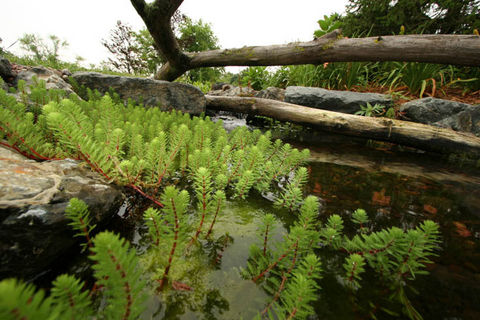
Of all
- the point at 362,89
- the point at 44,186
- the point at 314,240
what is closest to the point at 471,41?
the point at 362,89

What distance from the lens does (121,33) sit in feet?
84.7

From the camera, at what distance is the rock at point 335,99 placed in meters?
6.05

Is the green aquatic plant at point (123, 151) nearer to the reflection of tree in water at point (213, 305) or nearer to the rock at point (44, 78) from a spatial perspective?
the reflection of tree in water at point (213, 305)

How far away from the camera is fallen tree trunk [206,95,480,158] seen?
408cm

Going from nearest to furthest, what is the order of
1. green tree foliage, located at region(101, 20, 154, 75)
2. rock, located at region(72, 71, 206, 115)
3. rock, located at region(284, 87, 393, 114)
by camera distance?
rock, located at region(72, 71, 206, 115) < rock, located at region(284, 87, 393, 114) < green tree foliage, located at region(101, 20, 154, 75)

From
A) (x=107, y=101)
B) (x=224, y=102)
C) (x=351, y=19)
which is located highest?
(x=351, y=19)

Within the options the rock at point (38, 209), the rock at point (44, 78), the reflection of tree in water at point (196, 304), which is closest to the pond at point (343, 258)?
the reflection of tree in water at point (196, 304)

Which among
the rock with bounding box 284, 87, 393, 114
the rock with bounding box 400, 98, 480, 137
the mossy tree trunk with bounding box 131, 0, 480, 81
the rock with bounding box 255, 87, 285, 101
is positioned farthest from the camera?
the rock with bounding box 255, 87, 285, 101

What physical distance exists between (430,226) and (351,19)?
12.6m

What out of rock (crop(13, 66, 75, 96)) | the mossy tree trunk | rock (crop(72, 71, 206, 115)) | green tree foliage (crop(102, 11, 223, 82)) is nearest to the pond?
the mossy tree trunk

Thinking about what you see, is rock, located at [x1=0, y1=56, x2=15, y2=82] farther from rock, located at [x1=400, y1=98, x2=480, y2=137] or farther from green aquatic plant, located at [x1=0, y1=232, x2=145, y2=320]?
rock, located at [x1=400, y1=98, x2=480, y2=137]

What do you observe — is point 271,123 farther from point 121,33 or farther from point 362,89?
point 121,33

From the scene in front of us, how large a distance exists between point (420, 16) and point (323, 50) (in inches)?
281

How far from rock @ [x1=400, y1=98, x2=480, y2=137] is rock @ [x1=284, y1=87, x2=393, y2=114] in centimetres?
78
